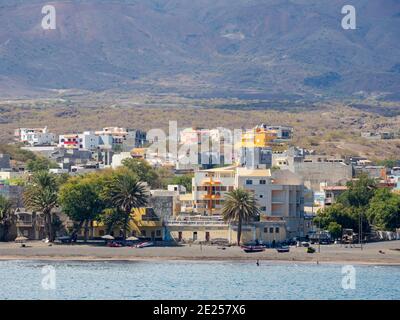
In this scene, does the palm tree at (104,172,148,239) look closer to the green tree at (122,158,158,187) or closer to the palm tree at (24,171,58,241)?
the palm tree at (24,171,58,241)

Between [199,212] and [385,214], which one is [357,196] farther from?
[199,212]

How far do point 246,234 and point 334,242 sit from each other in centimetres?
547

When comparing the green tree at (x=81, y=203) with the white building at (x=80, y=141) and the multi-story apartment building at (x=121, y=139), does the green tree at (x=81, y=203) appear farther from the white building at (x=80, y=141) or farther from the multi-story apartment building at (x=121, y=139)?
the white building at (x=80, y=141)

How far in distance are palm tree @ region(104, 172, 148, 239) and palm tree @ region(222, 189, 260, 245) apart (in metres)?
4.53

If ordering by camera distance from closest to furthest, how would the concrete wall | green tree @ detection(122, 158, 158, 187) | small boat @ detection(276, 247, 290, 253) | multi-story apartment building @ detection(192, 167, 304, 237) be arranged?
small boat @ detection(276, 247, 290, 253) < multi-story apartment building @ detection(192, 167, 304, 237) < green tree @ detection(122, 158, 158, 187) < the concrete wall

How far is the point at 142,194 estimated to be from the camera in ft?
293

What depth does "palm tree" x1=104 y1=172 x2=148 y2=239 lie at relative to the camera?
8875 cm

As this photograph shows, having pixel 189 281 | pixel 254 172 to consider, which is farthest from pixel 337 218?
pixel 189 281

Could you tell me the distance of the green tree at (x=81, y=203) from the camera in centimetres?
8875

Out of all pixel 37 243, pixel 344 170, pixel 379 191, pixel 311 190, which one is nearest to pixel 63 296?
pixel 37 243

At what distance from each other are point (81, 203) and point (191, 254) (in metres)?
9.37

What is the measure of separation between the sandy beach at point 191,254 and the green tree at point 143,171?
2722 centimetres

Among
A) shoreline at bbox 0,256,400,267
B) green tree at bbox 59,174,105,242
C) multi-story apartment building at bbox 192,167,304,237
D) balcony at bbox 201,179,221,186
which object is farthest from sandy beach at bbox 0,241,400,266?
balcony at bbox 201,179,221,186
